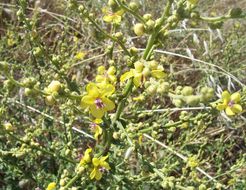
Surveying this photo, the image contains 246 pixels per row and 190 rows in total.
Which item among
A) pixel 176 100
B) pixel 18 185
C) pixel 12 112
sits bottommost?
pixel 18 185

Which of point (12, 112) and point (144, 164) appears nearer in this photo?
point (144, 164)

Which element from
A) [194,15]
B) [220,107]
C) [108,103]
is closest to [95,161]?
[108,103]

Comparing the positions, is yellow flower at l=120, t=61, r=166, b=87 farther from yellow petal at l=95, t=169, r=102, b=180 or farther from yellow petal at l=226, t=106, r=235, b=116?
yellow petal at l=95, t=169, r=102, b=180

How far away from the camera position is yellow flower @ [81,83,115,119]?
1560mm

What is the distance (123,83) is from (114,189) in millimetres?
535

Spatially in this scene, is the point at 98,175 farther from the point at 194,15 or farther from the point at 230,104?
the point at 194,15

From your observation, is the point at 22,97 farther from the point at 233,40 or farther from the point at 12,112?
the point at 233,40

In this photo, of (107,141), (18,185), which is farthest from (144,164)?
(18,185)

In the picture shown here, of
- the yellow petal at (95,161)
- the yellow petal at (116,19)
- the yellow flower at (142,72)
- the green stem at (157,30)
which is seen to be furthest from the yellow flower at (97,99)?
the yellow petal at (116,19)

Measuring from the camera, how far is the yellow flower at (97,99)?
1560mm

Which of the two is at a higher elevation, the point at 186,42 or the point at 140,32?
the point at 140,32

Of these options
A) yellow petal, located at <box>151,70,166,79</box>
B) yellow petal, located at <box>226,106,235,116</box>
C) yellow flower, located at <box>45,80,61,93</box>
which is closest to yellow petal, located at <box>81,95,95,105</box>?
yellow flower, located at <box>45,80,61,93</box>

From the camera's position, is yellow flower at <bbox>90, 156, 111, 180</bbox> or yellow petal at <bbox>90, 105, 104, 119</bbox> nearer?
yellow petal at <bbox>90, 105, 104, 119</bbox>

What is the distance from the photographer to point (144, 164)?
1870 mm
